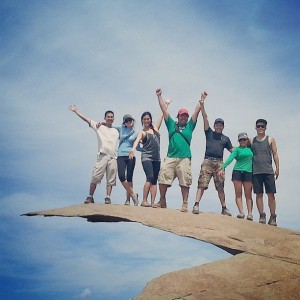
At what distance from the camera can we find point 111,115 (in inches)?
379

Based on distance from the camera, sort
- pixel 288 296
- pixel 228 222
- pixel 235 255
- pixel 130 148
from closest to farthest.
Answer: pixel 288 296
pixel 235 255
pixel 228 222
pixel 130 148

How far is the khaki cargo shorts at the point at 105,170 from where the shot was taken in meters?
9.27

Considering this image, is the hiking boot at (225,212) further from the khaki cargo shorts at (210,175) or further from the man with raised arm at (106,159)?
the man with raised arm at (106,159)

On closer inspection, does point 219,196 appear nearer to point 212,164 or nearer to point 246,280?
point 212,164

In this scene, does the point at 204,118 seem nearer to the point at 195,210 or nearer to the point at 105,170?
the point at 195,210

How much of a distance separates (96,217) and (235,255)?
10.3ft

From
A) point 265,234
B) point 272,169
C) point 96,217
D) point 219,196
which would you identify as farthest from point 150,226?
point 272,169

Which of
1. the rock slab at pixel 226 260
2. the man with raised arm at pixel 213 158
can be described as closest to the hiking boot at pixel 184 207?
the rock slab at pixel 226 260

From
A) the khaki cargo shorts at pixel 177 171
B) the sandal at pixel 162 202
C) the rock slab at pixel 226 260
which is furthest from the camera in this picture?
the sandal at pixel 162 202

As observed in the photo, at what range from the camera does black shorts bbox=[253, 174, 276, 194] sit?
29.1ft

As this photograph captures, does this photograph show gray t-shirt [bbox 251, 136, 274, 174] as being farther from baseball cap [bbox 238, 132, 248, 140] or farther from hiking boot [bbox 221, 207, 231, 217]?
hiking boot [bbox 221, 207, 231, 217]

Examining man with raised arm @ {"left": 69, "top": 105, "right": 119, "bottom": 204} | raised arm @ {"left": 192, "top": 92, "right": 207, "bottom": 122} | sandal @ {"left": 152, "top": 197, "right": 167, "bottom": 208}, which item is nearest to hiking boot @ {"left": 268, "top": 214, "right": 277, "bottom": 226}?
sandal @ {"left": 152, "top": 197, "right": 167, "bottom": 208}

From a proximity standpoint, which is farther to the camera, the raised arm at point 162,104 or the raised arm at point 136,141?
the raised arm at point 162,104

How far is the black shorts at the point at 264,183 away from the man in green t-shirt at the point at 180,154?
1.55 metres
